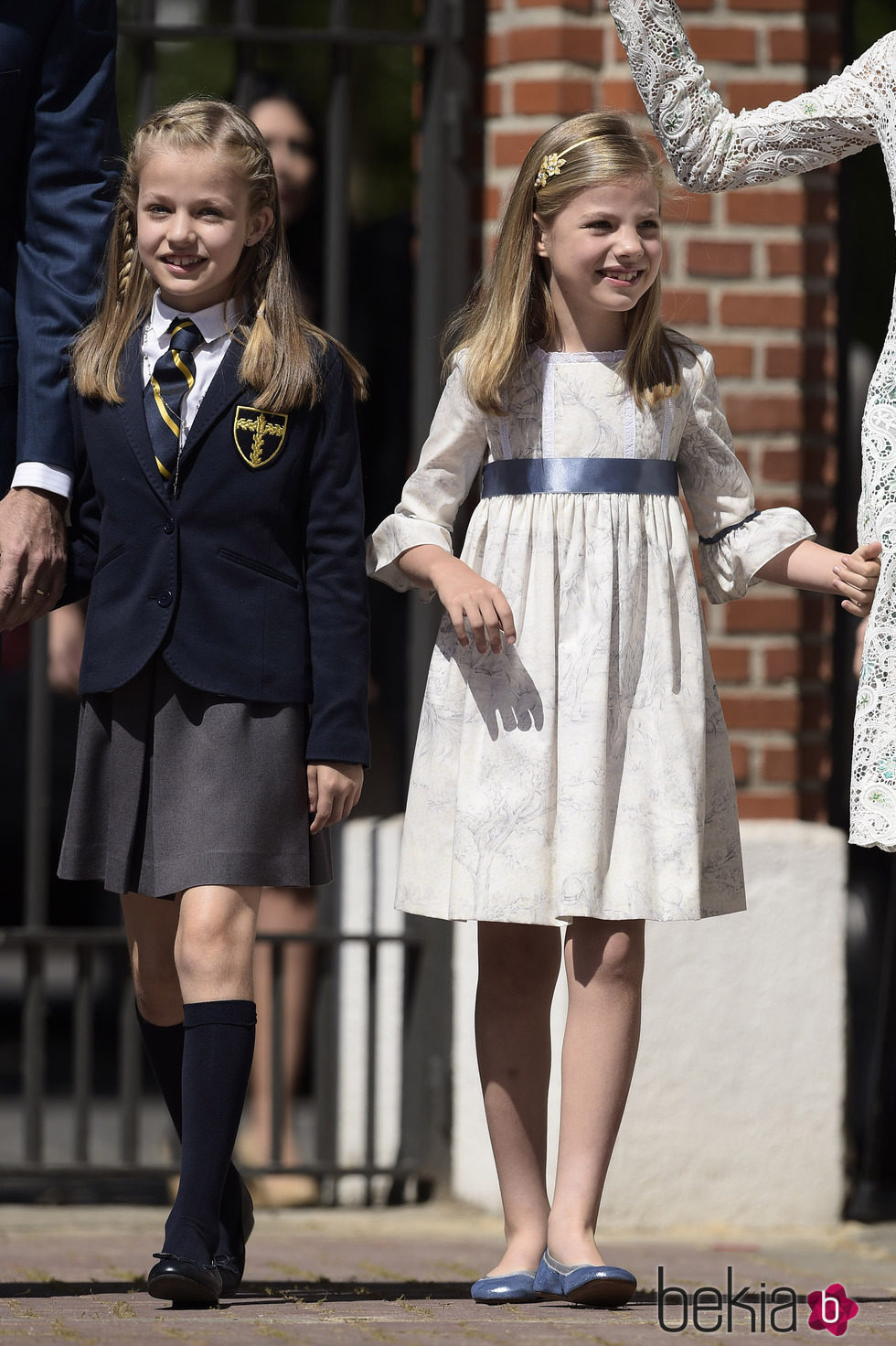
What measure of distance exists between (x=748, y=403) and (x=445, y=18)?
1124 mm

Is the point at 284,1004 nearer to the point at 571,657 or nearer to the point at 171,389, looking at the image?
the point at 571,657

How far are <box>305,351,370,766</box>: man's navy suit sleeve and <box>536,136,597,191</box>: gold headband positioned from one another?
1.44ft

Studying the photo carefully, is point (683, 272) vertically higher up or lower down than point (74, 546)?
higher up

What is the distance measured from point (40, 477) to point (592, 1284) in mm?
1453

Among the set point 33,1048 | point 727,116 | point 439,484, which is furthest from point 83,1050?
point 727,116

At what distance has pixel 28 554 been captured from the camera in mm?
3088

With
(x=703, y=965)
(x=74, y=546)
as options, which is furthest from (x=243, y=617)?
(x=703, y=965)

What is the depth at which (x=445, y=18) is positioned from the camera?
4.64 metres

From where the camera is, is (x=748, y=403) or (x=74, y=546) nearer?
(x=74, y=546)

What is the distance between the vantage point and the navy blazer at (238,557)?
304cm

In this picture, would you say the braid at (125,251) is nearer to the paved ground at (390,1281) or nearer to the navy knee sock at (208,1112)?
the navy knee sock at (208,1112)

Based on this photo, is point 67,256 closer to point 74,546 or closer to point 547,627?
point 74,546

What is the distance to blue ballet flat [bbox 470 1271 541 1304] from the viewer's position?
10.0 ft

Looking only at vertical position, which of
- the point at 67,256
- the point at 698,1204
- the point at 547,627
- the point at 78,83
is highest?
the point at 78,83
